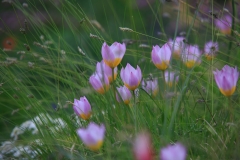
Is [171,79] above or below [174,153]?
below

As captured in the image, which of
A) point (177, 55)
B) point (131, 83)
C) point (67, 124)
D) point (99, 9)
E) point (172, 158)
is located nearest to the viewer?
point (172, 158)

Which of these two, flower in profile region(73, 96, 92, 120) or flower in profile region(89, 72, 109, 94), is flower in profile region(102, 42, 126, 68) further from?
flower in profile region(73, 96, 92, 120)

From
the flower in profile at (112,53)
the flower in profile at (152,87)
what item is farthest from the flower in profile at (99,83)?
the flower in profile at (152,87)

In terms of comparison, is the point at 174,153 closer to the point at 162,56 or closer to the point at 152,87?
the point at 162,56

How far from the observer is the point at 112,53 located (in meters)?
1.74

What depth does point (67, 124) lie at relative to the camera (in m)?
2.05

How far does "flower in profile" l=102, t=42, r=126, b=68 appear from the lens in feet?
5.70

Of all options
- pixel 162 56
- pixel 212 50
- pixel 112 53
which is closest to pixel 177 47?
pixel 212 50

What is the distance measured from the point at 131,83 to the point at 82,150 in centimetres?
31

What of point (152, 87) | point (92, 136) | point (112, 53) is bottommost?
point (152, 87)

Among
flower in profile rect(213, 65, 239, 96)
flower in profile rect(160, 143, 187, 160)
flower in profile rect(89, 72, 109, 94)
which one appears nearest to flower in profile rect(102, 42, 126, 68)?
flower in profile rect(89, 72, 109, 94)

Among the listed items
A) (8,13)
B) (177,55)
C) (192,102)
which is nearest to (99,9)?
(8,13)

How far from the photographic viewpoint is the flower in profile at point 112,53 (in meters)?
1.74

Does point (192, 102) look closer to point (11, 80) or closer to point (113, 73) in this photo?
point (113, 73)
